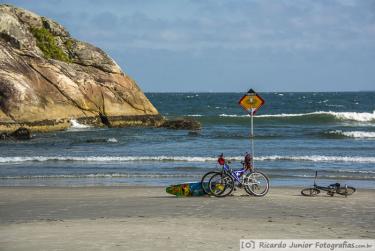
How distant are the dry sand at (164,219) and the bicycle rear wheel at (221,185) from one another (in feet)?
1.16

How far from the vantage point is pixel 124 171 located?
23.2 m

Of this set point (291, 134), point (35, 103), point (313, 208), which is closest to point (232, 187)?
point (313, 208)

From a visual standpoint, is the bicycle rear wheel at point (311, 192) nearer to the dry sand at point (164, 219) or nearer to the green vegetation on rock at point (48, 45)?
the dry sand at point (164, 219)

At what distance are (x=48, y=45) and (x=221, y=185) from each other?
33469 mm

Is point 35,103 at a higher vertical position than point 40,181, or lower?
higher

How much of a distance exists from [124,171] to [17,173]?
3.85 meters

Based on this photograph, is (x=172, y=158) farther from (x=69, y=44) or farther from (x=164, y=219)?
(x=69, y=44)

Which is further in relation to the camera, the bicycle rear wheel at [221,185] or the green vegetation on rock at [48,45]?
the green vegetation on rock at [48,45]

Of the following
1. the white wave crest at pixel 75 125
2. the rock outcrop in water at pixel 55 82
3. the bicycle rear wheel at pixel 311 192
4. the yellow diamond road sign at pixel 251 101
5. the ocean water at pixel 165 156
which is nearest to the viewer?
the bicycle rear wheel at pixel 311 192

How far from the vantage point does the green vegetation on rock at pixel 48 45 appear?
45906 millimetres

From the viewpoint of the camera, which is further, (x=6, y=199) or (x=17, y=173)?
(x=17, y=173)

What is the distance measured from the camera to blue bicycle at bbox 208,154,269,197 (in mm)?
15547

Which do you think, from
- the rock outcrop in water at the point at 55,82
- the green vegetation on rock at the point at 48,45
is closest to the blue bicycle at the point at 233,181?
the rock outcrop in water at the point at 55,82

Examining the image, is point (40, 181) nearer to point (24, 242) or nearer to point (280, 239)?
point (24, 242)
